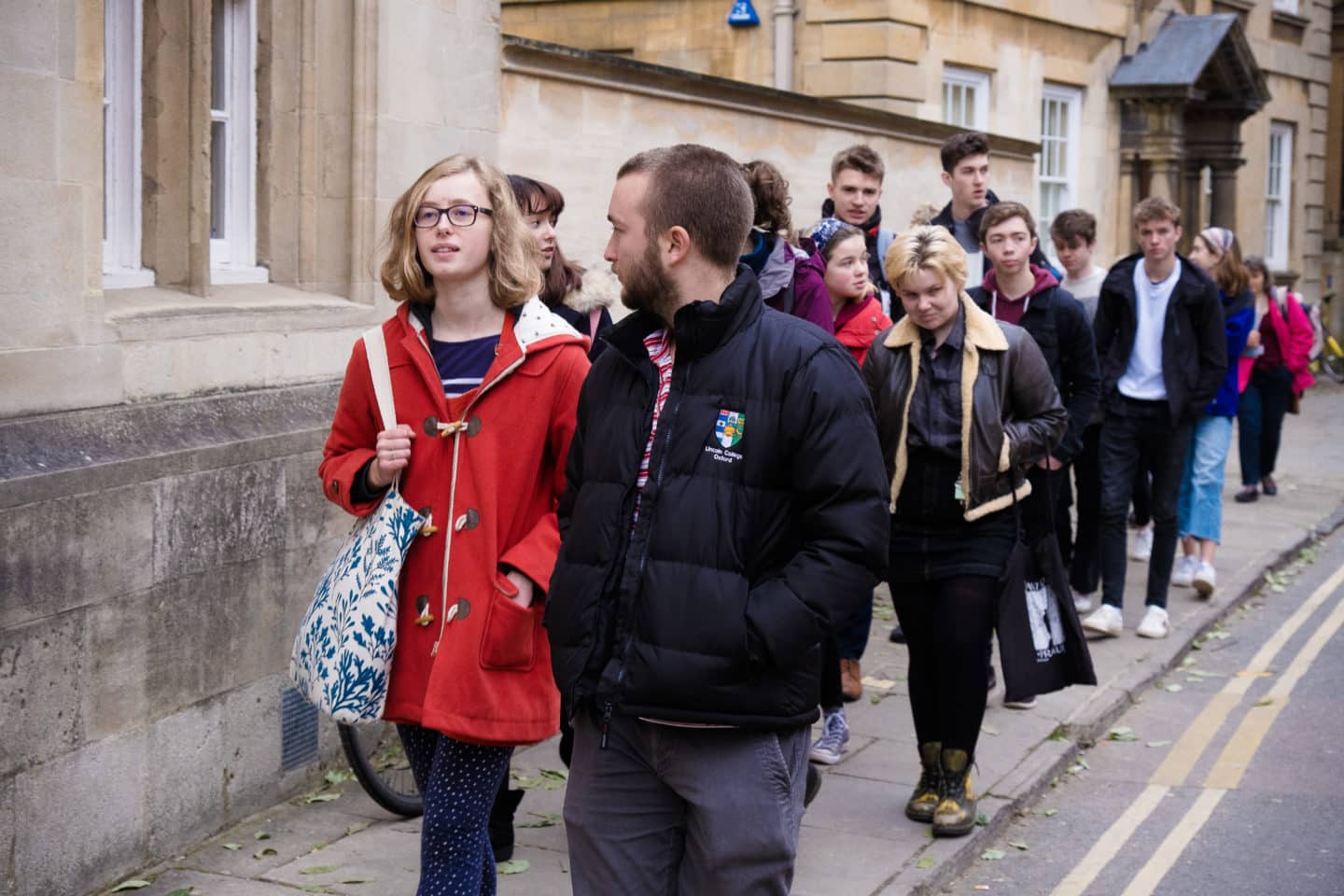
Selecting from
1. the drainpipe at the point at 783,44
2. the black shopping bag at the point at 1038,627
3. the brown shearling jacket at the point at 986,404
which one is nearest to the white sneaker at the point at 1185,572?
the black shopping bag at the point at 1038,627

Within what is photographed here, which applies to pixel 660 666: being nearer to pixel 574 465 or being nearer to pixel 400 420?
pixel 574 465

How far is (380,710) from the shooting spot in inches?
166

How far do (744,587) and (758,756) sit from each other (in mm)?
365

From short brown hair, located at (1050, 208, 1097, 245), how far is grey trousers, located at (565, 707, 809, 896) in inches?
243

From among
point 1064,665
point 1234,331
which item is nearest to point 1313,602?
point 1234,331

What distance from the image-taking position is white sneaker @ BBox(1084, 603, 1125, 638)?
30.2ft

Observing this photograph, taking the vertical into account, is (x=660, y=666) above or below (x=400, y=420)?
below

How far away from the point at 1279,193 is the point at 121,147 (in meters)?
26.2

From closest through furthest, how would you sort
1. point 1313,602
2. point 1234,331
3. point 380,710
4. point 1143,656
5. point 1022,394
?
point 380,710
point 1022,394
point 1143,656
point 1313,602
point 1234,331

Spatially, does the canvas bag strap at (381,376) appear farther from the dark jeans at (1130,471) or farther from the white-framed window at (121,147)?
the dark jeans at (1130,471)

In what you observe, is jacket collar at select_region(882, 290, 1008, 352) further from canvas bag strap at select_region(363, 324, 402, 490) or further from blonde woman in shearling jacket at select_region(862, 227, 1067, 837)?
canvas bag strap at select_region(363, 324, 402, 490)

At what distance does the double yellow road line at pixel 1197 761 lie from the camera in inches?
235

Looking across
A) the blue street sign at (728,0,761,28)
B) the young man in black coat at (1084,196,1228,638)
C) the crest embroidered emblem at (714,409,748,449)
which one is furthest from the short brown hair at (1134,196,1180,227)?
the blue street sign at (728,0,761,28)

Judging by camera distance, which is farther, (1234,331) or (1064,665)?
(1234,331)
